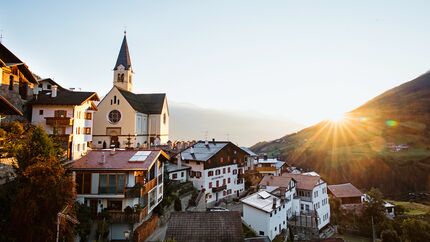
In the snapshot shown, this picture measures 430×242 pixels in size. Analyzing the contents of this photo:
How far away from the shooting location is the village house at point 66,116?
2978cm

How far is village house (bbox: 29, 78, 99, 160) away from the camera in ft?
97.7

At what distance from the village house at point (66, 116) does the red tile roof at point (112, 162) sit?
5.14 metres

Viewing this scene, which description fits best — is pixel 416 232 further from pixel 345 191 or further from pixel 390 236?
pixel 345 191

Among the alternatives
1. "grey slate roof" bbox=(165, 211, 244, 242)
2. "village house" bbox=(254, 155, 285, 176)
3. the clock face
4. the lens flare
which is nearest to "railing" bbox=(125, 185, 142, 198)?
"grey slate roof" bbox=(165, 211, 244, 242)

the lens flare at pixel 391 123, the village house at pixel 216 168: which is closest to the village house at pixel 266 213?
the village house at pixel 216 168

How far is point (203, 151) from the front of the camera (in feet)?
141

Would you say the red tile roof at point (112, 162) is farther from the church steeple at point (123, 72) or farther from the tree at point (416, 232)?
the church steeple at point (123, 72)

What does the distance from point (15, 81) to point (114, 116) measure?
19.4m

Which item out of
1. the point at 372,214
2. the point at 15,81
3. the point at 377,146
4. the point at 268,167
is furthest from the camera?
the point at 377,146

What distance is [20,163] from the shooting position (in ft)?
56.3

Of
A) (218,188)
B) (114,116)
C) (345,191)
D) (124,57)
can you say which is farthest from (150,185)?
(345,191)

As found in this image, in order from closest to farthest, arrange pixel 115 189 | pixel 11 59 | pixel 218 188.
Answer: pixel 115 189, pixel 11 59, pixel 218 188

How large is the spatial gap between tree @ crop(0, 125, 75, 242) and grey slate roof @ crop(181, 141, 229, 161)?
79.0 ft

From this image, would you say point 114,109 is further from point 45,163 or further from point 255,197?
point 45,163
